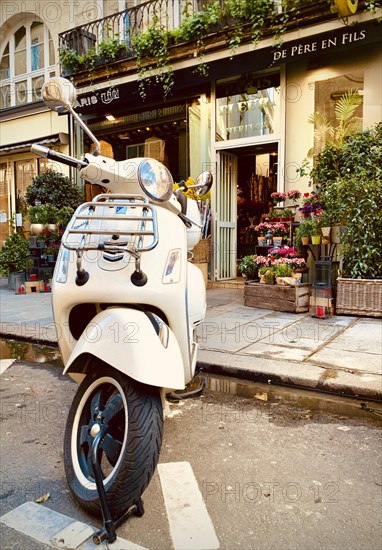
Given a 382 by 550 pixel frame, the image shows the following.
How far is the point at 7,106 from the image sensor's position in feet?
44.5

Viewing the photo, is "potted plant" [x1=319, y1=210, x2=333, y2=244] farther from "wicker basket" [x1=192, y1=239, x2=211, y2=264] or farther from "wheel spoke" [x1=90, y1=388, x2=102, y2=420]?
"wheel spoke" [x1=90, y1=388, x2=102, y2=420]

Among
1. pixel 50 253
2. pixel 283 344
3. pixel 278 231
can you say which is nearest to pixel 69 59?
pixel 50 253

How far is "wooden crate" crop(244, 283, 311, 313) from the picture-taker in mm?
6246

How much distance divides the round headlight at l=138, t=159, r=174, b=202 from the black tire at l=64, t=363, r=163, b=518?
0.90 metres

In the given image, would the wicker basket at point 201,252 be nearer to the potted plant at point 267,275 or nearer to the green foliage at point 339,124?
the potted plant at point 267,275

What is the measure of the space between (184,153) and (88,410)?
885cm

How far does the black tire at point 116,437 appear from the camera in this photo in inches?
69.6

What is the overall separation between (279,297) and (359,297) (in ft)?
3.67

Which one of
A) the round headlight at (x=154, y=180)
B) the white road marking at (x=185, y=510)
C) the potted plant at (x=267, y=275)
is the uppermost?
the round headlight at (x=154, y=180)

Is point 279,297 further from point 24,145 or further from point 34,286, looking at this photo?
point 24,145

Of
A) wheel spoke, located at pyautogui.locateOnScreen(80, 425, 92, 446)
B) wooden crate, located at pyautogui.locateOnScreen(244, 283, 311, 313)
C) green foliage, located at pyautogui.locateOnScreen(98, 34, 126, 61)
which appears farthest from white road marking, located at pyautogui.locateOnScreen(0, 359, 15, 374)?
green foliage, located at pyautogui.locateOnScreen(98, 34, 126, 61)

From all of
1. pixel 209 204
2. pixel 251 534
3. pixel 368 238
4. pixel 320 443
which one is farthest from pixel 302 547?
pixel 209 204

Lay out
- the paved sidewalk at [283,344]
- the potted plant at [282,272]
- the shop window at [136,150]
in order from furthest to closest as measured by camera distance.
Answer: the shop window at [136,150] < the potted plant at [282,272] < the paved sidewalk at [283,344]

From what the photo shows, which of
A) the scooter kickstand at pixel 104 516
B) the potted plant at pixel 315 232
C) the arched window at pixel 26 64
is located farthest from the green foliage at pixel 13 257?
the scooter kickstand at pixel 104 516
